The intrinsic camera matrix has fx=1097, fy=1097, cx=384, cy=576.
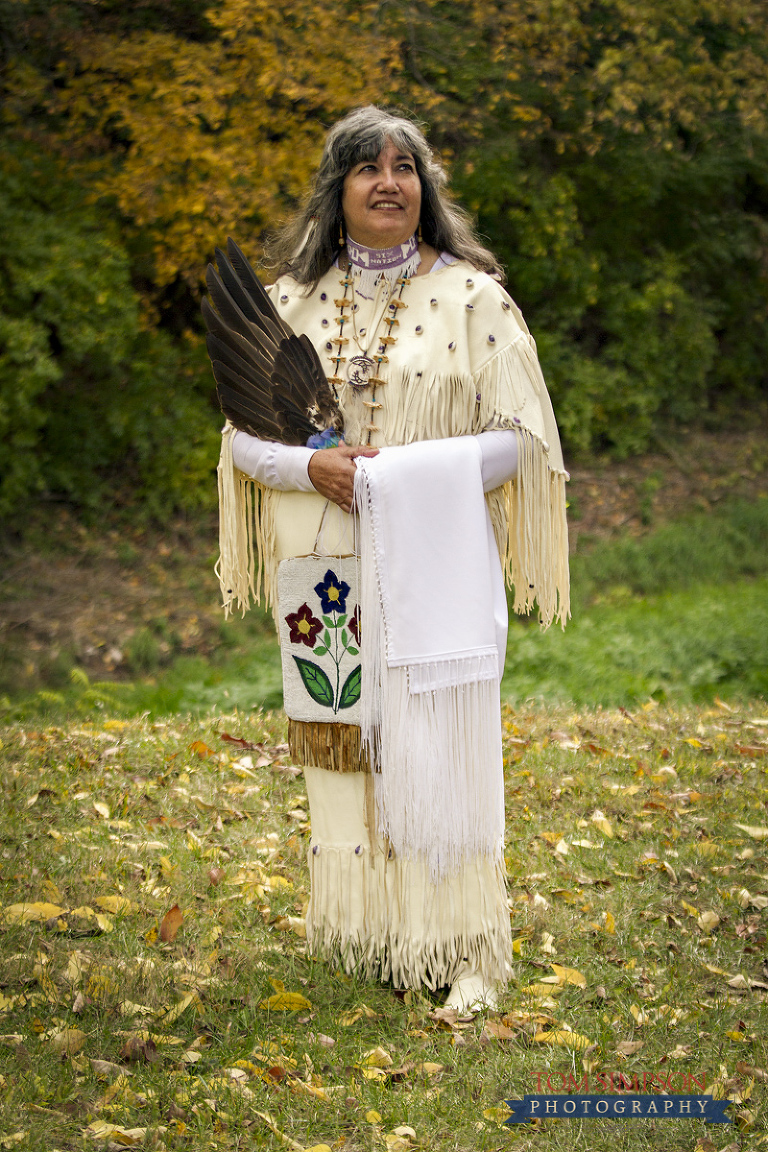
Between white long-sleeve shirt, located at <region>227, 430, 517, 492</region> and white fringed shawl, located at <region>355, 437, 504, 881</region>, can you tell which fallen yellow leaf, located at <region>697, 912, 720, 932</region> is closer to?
white fringed shawl, located at <region>355, 437, 504, 881</region>

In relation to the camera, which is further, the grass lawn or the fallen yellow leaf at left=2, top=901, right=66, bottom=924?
the fallen yellow leaf at left=2, top=901, right=66, bottom=924

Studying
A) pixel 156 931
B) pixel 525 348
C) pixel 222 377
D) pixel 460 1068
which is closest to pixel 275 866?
pixel 156 931

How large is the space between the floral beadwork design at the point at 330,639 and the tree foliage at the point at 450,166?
549 centimetres

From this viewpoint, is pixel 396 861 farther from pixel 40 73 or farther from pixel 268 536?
pixel 40 73

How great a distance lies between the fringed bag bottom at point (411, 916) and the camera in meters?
2.99

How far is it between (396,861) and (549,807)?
5.05 feet

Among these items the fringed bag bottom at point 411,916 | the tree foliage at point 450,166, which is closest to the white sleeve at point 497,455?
the fringed bag bottom at point 411,916

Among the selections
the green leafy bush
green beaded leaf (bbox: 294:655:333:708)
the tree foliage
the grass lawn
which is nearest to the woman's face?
green beaded leaf (bbox: 294:655:333:708)

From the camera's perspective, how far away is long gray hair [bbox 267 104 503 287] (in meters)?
2.87

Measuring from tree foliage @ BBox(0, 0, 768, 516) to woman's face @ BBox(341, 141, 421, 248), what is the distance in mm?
5083

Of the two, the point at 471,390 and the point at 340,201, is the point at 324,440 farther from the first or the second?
the point at 340,201

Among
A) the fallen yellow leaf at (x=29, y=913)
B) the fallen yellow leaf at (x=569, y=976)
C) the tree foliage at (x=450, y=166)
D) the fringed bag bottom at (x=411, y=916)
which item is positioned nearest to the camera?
the fringed bag bottom at (x=411, y=916)

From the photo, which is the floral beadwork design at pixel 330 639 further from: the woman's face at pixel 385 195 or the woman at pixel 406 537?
the woman's face at pixel 385 195

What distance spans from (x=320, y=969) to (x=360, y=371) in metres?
1.69
